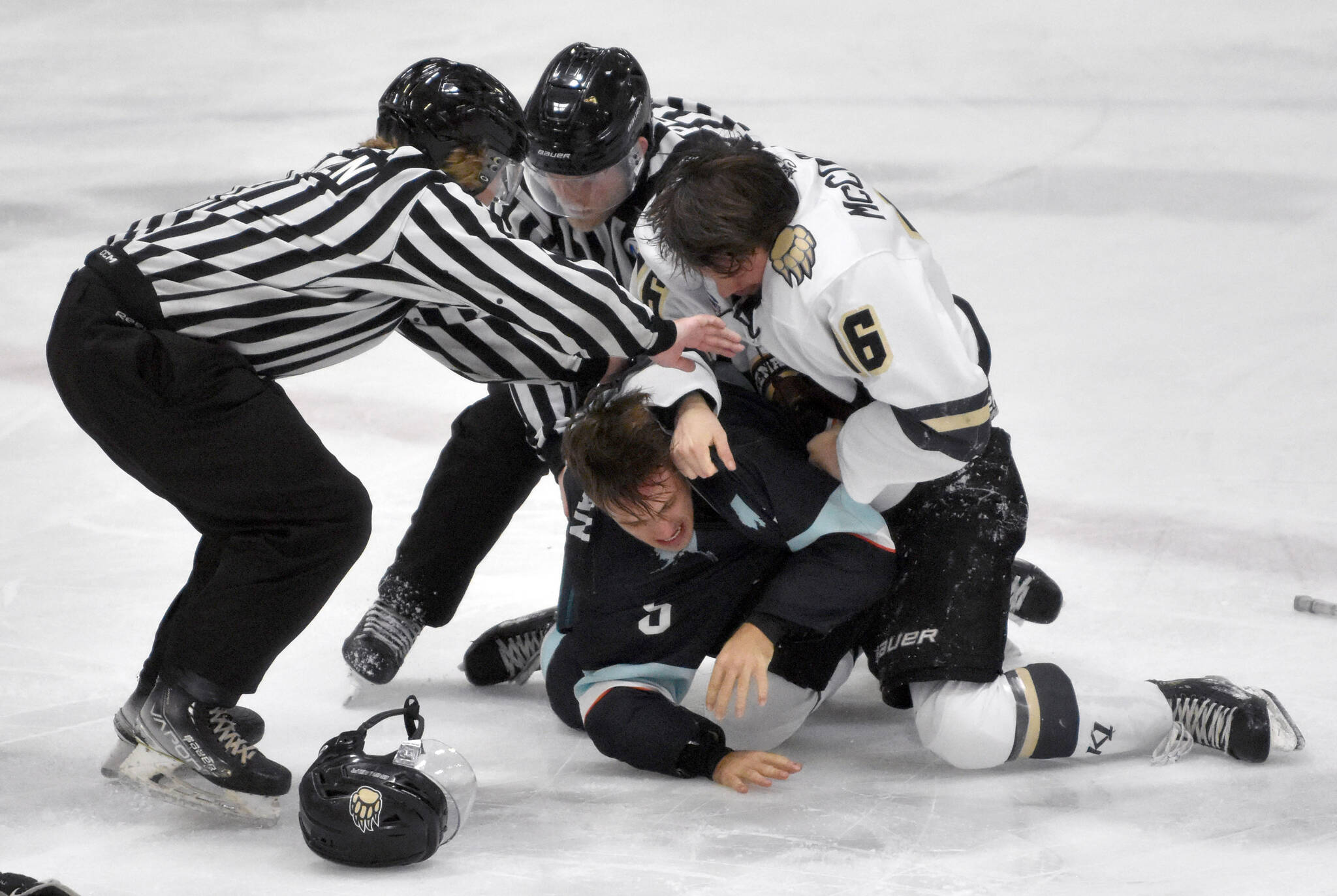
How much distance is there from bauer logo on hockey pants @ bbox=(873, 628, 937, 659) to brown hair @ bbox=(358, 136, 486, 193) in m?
0.89

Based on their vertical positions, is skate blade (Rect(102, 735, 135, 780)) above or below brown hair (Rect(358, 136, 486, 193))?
below

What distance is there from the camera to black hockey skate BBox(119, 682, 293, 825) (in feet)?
6.56

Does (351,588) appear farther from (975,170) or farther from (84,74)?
(84,74)

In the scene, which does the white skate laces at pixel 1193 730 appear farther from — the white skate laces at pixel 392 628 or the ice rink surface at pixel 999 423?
the white skate laces at pixel 392 628

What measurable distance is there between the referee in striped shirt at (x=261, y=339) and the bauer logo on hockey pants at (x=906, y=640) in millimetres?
532

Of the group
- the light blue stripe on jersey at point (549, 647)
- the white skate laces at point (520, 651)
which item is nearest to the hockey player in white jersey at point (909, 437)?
the light blue stripe on jersey at point (549, 647)

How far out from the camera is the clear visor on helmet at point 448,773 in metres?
1.89

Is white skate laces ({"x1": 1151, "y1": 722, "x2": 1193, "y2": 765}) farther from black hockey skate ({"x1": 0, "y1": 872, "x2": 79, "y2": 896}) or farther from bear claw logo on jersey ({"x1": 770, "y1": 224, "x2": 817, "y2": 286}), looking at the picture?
black hockey skate ({"x1": 0, "y1": 872, "x2": 79, "y2": 896})

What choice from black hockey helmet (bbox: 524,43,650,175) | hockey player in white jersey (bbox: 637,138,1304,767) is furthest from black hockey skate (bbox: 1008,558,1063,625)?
black hockey helmet (bbox: 524,43,650,175)

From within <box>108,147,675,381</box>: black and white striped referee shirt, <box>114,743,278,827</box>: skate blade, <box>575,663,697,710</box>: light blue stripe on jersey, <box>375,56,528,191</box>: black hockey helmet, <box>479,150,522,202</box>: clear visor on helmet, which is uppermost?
<box>375,56,528,191</box>: black hockey helmet

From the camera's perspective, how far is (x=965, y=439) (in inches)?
81.9

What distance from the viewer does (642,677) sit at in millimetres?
2166

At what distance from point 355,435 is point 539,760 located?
1.51 meters

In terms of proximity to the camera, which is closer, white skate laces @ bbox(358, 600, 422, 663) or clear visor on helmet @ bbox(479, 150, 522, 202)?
clear visor on helmet @ bbox(479, 150, 522, 202)
